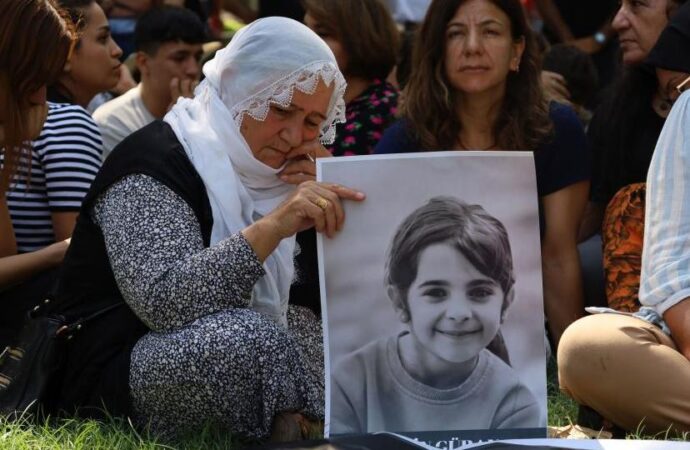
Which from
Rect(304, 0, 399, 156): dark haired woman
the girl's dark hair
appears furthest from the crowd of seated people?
the girl's dark hair

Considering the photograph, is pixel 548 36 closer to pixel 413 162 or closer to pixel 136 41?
pixel 136 41

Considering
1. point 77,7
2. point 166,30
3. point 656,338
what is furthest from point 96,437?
point 166,30

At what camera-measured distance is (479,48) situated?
4.57m

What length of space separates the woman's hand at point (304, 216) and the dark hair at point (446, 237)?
0.14 m

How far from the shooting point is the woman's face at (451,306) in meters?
2.96

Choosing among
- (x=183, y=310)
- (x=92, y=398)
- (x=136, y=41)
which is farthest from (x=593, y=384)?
(x=136, y=41)

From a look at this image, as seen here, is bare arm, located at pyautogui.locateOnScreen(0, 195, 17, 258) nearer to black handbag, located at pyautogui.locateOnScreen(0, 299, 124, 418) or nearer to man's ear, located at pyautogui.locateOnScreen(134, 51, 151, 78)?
black handbag, located at pyautogui.locateOnScreen(0, 299, 124, 418)

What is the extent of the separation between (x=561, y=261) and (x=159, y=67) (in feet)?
8.22

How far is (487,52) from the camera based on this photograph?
15.0 feet

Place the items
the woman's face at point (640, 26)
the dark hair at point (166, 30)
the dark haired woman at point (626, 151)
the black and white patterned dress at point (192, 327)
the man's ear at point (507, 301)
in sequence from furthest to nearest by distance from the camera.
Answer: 1. the dark hair at point (166, 30)
2. the woman's face at point (640, 26)
3. the dark haired woman at point (626, 151)
4. the black and white patterned dress at point (192, 327)
5. the man's ear at point (507, 301)

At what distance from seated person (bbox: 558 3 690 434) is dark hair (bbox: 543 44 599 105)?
2.90 meters

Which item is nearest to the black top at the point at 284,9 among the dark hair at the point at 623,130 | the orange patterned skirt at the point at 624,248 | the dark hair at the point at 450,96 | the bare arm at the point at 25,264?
the dark hair at the point at 450,96

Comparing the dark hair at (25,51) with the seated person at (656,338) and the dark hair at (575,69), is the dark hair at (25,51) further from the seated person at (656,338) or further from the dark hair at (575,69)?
the dark hair at (575,69)

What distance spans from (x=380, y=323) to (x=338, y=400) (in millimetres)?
202
